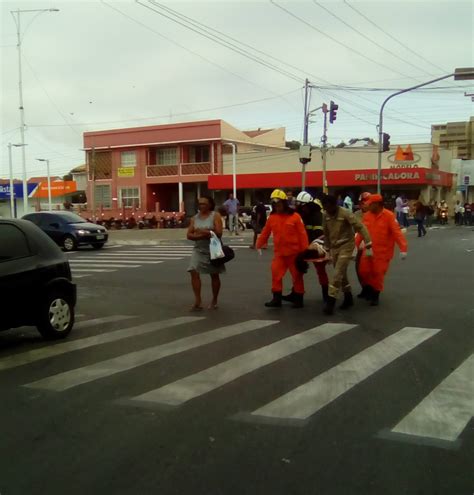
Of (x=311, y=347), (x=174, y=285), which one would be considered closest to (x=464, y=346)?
(x=311, y=347)

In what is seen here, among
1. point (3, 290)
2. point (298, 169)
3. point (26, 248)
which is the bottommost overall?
point (3, 290)

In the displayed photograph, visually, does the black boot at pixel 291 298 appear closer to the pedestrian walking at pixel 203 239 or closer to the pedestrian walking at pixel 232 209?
the pedestrian walking at pixel 203 239

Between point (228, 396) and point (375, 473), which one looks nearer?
point (375, 473)

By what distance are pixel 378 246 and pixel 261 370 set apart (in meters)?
4.24

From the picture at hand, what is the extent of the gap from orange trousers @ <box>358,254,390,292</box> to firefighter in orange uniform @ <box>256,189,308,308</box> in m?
1.09

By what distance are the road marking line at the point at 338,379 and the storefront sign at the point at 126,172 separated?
42.0m

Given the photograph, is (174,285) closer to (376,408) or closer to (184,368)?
(184,368)

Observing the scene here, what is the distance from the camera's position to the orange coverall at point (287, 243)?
8477mm

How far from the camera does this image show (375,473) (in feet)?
10.9

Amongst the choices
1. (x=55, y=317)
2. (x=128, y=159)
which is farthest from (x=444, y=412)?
(x=128, y=159)

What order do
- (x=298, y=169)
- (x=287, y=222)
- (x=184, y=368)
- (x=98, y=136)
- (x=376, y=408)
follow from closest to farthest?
1. (x=376, y=408)
2. (x=184, y=368)
3. (x=287, y=222)
4. (x=298, y=169)
5. (x=98, y=136)

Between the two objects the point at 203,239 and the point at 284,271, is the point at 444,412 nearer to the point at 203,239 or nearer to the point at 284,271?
the point at 284,271

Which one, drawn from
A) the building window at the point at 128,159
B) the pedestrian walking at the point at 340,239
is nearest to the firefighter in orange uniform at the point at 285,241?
the pedestrian walking at the point at 340,239

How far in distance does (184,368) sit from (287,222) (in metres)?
3.58
